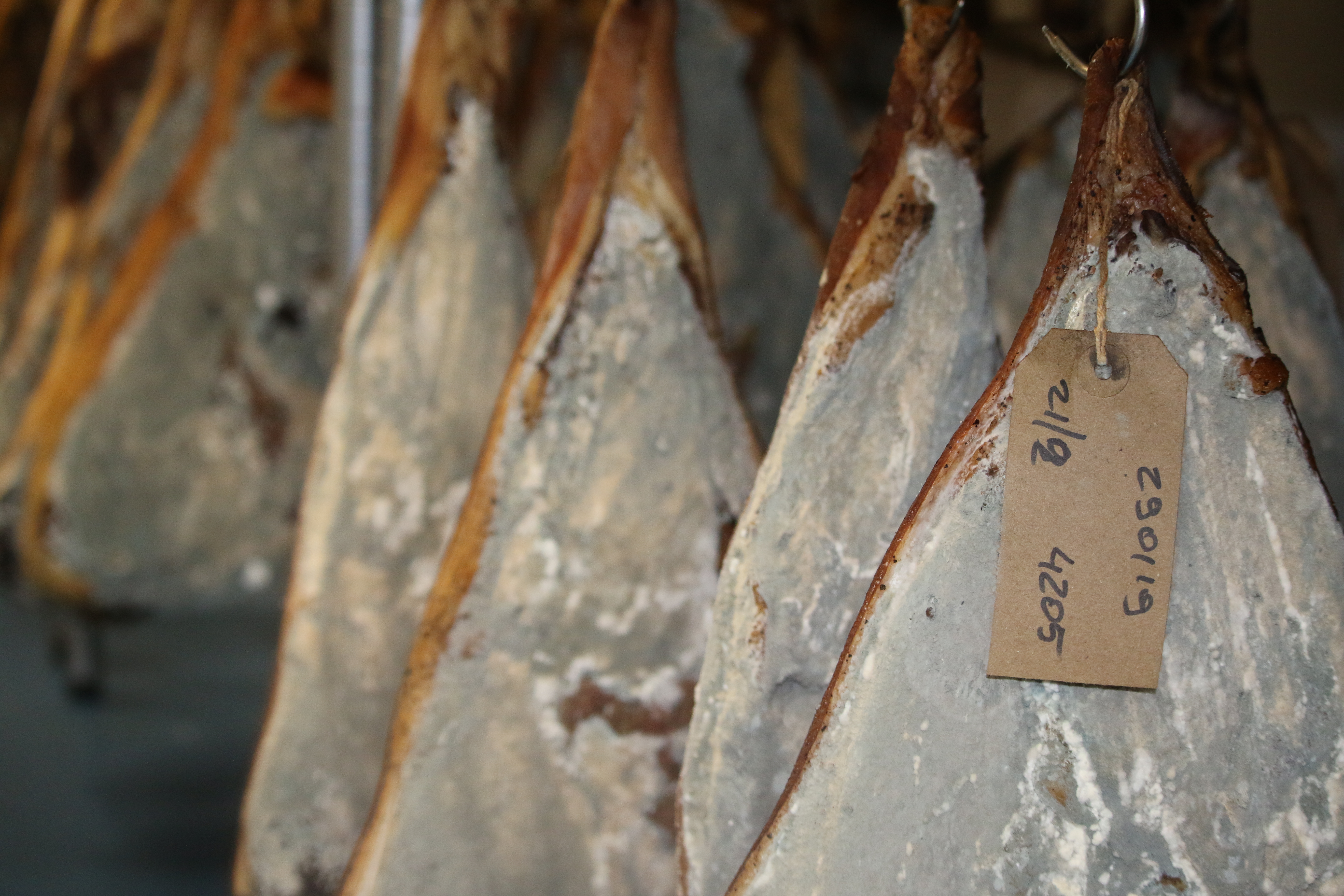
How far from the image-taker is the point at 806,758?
477 mm

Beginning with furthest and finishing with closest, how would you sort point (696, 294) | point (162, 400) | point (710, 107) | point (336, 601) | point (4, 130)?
point (4, 130) → point (162, 400) → point (710, 107) → point (336, 601) → point (696, 294)

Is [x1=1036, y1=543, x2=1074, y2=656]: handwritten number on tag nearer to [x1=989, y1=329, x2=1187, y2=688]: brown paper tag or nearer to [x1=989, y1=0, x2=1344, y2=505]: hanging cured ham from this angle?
[x1=989, y1=329, x2=1187, y2=688]: brown paper tag

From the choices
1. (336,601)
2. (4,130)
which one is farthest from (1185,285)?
(4,130)

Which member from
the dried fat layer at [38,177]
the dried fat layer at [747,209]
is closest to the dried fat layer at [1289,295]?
the dried fat layer at [747,209]

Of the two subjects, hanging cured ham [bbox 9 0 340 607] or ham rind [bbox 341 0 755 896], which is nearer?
ham rind [bbox 341 0 755 896]

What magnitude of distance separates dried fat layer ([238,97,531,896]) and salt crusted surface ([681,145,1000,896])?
298mm

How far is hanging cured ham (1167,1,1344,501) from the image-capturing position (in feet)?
2.37

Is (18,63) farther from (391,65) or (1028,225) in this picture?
(1028,225)

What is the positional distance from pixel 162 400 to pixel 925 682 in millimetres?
922

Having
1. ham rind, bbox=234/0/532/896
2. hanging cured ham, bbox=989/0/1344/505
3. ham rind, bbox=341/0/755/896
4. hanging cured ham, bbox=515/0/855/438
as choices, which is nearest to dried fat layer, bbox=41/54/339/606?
hanging cured ham, bbox=515/0/855/438

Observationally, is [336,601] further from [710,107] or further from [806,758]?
[710,107]

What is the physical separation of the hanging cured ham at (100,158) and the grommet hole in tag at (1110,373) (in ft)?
3.65

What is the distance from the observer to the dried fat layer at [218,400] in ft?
3.60

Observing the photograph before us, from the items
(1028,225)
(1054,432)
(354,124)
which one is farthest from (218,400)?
(1054,432)
